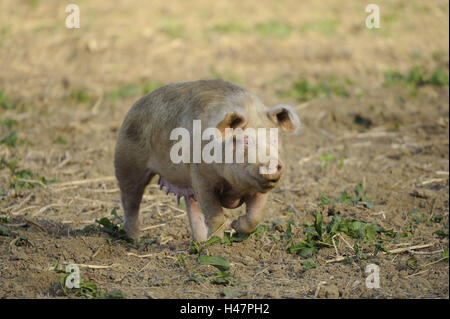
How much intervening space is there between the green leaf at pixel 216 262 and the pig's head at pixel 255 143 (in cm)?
51

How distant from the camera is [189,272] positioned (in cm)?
457

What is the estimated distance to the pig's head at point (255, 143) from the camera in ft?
13.5

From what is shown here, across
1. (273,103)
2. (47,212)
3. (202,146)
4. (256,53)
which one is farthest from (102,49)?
(202,146)

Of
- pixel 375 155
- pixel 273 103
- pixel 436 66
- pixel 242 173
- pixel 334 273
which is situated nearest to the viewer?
pixel 242 173

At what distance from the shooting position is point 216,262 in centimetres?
453

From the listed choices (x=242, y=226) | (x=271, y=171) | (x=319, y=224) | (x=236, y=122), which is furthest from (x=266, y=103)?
(x=271, y=171)

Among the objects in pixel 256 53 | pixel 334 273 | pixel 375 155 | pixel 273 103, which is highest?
pixel 256 53

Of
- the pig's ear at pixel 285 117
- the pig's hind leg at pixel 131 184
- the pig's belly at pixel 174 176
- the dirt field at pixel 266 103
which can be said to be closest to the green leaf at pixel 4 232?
the dirt field at pixel 266 103

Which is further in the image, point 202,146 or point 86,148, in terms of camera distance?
point 86,148

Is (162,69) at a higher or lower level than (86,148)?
higher

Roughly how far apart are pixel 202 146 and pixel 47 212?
2219 millimetres

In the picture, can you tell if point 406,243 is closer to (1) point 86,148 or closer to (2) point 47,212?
(2) point 47,212

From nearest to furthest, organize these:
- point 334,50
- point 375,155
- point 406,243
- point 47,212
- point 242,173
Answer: point 242,173 → point 406,243 → point 47,212 → point 375,155 → point 334,50

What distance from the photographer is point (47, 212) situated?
620cm
